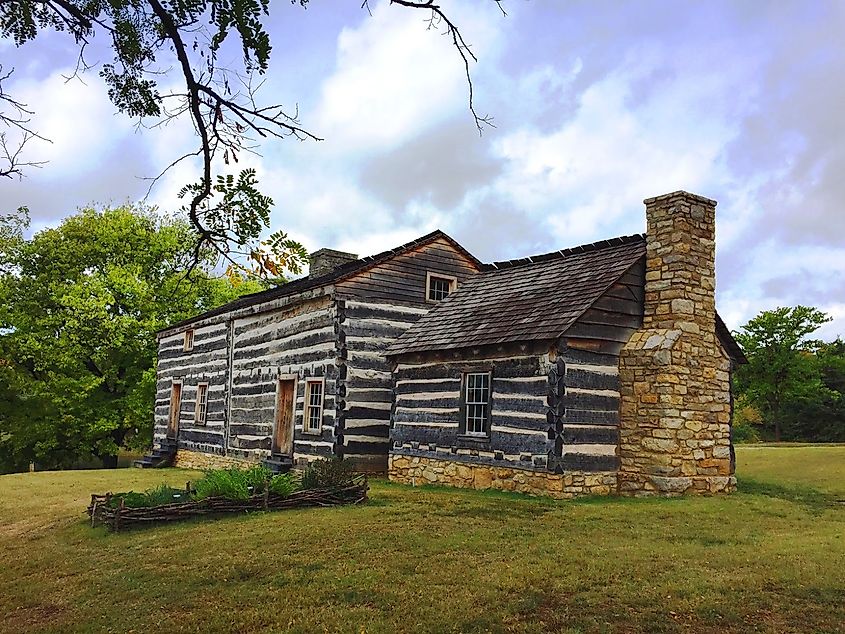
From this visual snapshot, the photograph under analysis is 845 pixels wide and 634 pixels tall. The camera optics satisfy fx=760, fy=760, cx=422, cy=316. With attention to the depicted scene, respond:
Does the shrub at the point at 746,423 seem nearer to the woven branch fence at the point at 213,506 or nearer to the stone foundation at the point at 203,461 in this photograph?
the stone foundation at the point at 203,461

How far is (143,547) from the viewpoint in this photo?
11.0 meters

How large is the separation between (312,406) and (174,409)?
36.5 feet

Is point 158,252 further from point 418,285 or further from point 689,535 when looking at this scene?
point 689,535

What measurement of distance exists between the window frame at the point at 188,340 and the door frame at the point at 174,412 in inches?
52.5

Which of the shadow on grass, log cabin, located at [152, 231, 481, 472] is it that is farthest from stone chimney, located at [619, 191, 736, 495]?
log cabin, located at [152, 231, 481, 472]

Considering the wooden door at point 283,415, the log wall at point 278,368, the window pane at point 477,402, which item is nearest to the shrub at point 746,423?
the wooden door at point 283,415

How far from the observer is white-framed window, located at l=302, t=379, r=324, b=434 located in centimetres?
1997

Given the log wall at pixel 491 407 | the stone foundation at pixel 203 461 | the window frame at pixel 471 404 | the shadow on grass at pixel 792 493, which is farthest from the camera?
the stone foundation at pixel 203 461

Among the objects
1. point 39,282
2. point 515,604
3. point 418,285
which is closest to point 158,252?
point 39,282

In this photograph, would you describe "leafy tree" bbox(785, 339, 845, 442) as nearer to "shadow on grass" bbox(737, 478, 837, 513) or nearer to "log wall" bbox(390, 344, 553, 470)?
"shadow on grass" bbox(737, 478, 837, 513)

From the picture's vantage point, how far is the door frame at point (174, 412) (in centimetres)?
2869

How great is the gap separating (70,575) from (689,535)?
8533 mm

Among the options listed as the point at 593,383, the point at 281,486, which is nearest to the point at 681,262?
the point at 593,383

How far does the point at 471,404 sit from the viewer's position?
1630 cm
